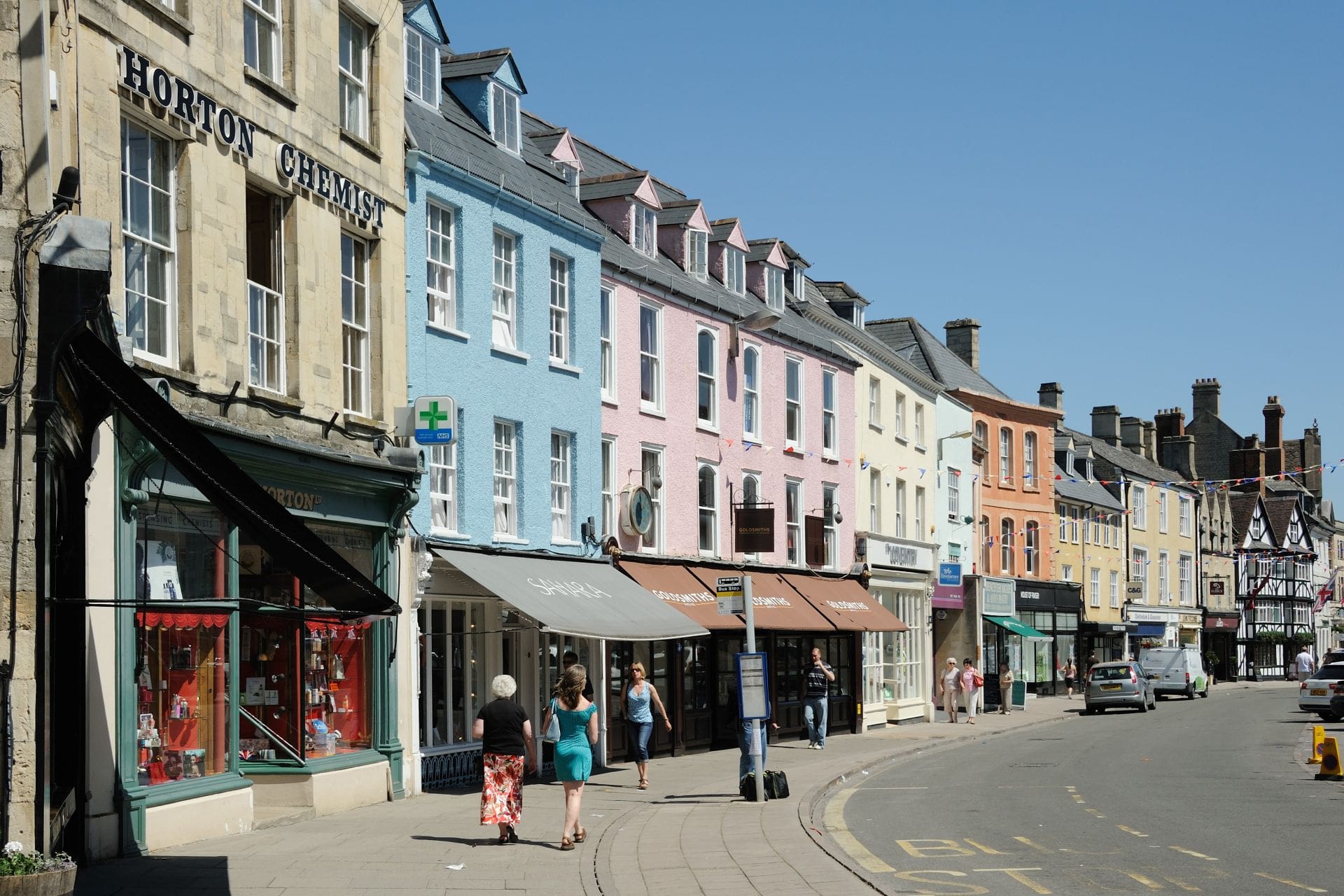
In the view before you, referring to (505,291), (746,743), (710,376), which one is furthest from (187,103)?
(710,376)

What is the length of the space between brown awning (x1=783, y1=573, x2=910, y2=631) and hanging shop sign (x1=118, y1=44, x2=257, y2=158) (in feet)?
64.1

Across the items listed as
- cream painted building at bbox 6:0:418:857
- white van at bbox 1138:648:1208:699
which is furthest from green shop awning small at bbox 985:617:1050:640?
cream painted building at bbox 6:0:418:857

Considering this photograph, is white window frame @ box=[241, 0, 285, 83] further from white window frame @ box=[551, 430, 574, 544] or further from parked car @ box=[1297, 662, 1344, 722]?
parked car @ box=[1297, 662, 1344, 722]

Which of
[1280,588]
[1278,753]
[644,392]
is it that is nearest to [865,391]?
[644,392]

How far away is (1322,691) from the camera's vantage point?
41.2 metres

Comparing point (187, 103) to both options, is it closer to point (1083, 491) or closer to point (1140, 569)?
point (1083, 491)

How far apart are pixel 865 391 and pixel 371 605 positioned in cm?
2958

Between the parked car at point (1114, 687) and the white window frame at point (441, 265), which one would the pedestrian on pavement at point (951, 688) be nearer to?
the parked car at point (1114, 687)

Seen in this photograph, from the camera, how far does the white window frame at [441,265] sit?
21859 millimetres

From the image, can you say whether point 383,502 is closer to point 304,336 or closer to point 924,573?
point 304,336

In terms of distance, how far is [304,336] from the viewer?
1755 cm

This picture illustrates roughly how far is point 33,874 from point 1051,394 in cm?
6478

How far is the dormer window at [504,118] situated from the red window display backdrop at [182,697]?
40.5 ft

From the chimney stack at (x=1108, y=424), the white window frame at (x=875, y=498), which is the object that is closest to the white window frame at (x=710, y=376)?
the white window frame at (x=875, y=498)
